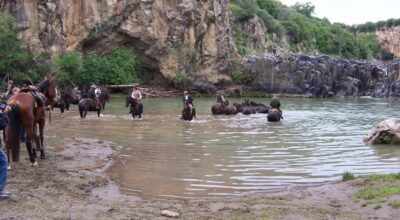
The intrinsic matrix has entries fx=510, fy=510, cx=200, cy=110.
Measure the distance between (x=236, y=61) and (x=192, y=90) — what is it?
27.7 feet

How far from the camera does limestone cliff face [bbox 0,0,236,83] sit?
5109 cm

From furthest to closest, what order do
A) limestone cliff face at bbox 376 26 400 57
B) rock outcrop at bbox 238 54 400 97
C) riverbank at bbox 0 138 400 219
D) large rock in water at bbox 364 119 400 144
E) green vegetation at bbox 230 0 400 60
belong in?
limestone cliff face at bbox 376 26 400 57
green vegetation at bbox 230 0 400 60
rock outcrop at bbox 238 54 400 97
large rock in water at bbox 364 119 400 144
riverbank at bbox 0 138 400 219

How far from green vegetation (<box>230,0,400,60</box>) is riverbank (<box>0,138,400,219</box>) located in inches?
2929

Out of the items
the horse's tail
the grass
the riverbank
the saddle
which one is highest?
the saddle

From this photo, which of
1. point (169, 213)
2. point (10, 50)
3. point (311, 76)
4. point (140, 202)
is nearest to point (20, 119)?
point (140, 202)

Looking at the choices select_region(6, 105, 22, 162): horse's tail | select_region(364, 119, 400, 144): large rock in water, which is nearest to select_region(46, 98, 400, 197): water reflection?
select_region(364, 119, 400, 144): large rock in water

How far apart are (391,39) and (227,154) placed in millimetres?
156445

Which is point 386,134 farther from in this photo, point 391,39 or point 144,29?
point 391,39

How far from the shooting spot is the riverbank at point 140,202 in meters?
7.45

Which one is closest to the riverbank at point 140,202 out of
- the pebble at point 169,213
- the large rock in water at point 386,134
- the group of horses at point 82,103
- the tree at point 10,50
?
the pebble at point 169,213

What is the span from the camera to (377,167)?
1256 cm

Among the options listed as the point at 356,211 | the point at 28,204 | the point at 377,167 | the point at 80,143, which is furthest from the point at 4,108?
the point at 377,167

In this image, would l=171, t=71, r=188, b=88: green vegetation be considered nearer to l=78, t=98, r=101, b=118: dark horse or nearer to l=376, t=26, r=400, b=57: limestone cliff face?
l=78, t=98, r=101, b=118: dark horse

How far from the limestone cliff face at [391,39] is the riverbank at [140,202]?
156967 millimetres
